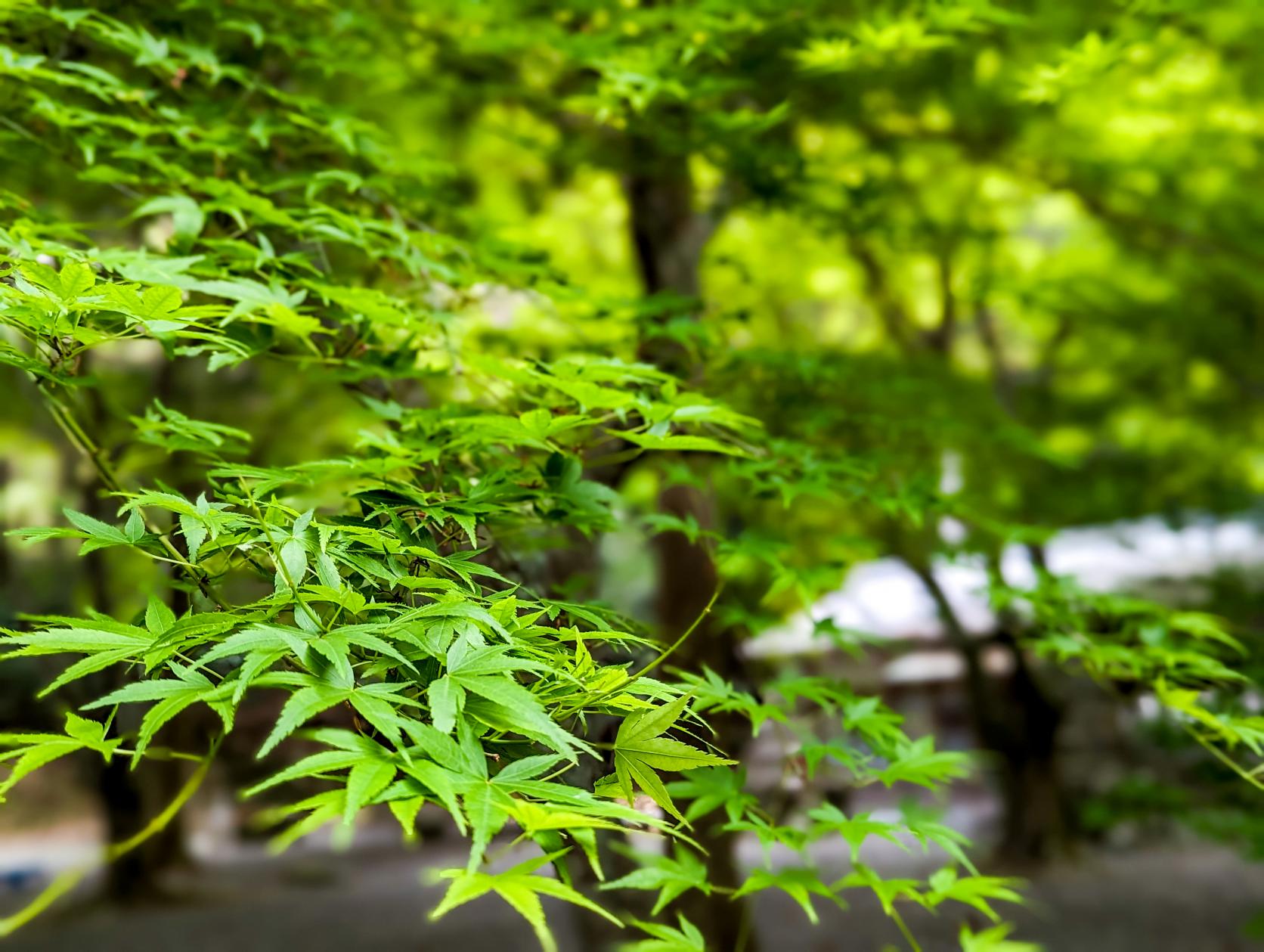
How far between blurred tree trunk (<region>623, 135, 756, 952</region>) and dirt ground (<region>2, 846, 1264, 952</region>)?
2.60 meters

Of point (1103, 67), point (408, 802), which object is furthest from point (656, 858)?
point (1103, 67)

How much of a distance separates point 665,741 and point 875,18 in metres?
2.52

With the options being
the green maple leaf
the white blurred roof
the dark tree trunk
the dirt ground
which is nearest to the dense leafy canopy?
the green maple leaf

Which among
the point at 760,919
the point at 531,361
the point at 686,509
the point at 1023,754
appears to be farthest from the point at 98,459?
the point at 1023,754

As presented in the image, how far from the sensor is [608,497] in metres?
1.92

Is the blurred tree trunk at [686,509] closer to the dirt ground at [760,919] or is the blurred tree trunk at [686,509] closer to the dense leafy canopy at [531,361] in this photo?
the dense leafy canopy at [531,361]

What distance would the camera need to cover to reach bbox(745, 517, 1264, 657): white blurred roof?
10.2m

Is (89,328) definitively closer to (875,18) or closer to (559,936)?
(875,18)

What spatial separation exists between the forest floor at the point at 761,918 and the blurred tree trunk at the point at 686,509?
2509 mm

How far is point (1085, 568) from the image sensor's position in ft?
39.3

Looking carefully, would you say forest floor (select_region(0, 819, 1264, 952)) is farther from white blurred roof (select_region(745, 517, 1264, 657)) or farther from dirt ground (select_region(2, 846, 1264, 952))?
white blurred roof (select_region(745, 517, 1264, 657))

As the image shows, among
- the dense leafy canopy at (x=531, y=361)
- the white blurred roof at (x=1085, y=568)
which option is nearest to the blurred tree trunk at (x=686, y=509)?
the dense leafy canopy at (x=531, y=361)

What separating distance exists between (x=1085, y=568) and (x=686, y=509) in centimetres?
930

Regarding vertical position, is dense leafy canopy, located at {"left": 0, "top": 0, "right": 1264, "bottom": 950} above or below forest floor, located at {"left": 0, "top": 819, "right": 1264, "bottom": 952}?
above
